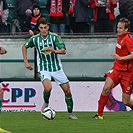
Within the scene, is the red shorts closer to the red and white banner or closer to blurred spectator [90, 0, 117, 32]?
the red and white banner

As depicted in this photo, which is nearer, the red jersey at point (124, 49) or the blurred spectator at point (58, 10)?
the red jersey at point (124, 49)

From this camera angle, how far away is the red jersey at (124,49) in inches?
434

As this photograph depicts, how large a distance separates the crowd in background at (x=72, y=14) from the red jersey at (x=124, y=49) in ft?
13.6

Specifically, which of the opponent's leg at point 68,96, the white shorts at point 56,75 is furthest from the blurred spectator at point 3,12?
the opponent's leg at point 68,96

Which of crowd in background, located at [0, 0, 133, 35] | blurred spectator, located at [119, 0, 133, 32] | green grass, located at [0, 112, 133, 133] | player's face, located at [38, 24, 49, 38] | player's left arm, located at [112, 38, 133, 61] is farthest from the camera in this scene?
crowd in background, located at [0, 0, 133, 35]

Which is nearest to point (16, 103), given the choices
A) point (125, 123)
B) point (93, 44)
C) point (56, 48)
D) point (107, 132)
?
point (93, 44)

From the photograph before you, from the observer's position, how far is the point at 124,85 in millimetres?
11320

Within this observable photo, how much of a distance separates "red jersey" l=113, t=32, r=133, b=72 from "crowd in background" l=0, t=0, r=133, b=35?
4137mm

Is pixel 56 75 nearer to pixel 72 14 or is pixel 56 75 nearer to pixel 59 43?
pixel 59 43

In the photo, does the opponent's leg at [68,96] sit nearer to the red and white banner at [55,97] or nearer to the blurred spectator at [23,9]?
the red and white banner at [55,97]

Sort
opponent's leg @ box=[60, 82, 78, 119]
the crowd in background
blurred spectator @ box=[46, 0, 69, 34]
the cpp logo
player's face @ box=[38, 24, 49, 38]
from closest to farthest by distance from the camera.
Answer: player's face @ box=[38, 24, 49, 38] → opponent's leg @ box=[60, 82, 78, 119] → the cpp logo → the crowd in background → blurred spectator @ box=[46, 0, 69, 34]

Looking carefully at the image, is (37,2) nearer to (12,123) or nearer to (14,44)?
(14,44)

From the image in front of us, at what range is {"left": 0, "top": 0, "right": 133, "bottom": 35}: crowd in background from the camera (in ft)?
50.2

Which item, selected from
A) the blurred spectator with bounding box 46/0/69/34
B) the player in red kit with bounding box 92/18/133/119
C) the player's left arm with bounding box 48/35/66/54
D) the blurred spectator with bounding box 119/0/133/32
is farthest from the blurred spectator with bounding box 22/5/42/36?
the player in red kit with bounding box 92/18/133/119
